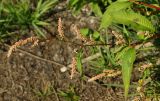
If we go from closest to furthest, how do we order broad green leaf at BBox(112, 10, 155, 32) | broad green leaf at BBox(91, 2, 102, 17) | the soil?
broad green leaf at BBox(112, 10, 155, 32) < the soil < broad green leaf at BBox(91, 2, 102, 17)

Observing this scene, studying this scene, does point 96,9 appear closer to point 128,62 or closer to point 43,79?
point 43,79

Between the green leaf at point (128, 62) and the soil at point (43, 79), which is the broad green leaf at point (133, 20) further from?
the soil at point (43, 79)

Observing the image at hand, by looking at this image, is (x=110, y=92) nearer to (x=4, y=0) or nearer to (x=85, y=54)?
(x=85, y=54)

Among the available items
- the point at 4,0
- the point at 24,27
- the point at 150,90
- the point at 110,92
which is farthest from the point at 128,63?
the point at 4,0

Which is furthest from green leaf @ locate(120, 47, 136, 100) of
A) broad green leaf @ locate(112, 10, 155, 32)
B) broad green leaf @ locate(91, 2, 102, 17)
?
broad green leaf @ locate(91, 2, 102, 17)

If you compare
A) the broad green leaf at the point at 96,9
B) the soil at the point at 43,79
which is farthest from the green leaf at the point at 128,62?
the broad green leaf at the point at 96,9

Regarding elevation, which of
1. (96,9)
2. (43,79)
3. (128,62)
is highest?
(96,9)

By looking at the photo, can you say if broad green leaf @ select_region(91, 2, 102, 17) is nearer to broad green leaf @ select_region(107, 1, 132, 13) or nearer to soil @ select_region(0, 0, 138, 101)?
soil @ select_region(0, 0, 138, 101)

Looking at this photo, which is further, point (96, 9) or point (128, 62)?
point (96, 9)

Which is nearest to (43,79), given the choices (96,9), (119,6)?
(96,9)
